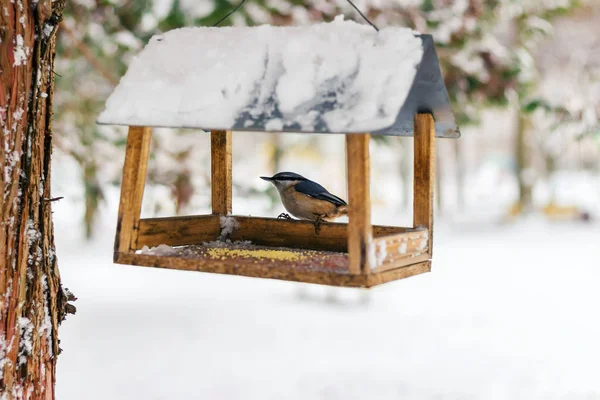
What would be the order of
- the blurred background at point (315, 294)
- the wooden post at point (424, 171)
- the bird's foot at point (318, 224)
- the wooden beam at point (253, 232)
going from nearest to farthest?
the wooden post at point (424, 171) < the wooden beam at point (253, 232) < the bird's foot at point (318, 224) < the blurred background at point (315, 294)

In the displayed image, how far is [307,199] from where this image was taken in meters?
2.83

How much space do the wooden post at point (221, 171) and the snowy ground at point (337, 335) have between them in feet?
13.7

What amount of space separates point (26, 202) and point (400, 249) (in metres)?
1.16

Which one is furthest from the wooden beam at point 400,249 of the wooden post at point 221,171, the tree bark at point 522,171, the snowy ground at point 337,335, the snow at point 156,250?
the tree bark at point 522,171

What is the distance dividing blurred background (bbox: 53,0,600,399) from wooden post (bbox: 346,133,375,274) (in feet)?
12.0

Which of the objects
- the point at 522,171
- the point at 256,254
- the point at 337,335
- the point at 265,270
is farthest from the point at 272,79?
the point at 522,171

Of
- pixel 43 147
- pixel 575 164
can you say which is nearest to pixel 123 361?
pixel 43 147

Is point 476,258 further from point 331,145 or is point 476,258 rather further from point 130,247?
point 130,247

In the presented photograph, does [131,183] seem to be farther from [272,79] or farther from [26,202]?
[272,79]

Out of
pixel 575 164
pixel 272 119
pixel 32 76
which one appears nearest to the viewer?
pixel 272 119

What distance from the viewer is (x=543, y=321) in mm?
10094

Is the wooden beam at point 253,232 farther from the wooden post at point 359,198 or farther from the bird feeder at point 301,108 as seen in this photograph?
the wooden post at point 359,198

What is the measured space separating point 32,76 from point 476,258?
43.2 ft

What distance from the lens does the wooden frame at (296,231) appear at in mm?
2197
